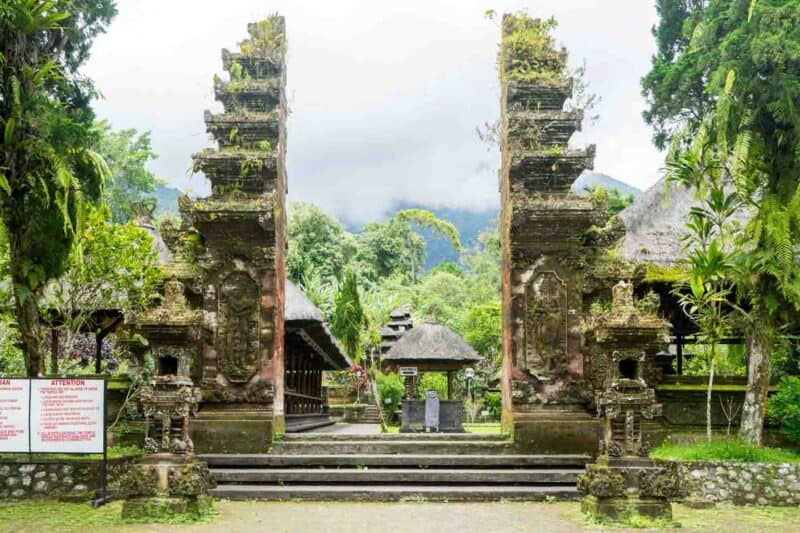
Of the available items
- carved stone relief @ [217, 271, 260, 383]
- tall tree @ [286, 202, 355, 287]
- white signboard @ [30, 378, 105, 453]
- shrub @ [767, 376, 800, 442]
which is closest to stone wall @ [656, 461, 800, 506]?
shrub @ [767, 376, 800, 442]

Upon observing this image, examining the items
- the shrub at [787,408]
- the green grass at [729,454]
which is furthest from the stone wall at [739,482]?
the shrub at [787,408]

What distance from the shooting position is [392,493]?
33.4ft

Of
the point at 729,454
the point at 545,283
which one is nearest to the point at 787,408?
the point at 729,454

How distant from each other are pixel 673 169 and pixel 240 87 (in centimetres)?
684

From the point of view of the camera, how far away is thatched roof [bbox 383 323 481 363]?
72.1ft

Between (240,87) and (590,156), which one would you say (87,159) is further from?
(590,156)

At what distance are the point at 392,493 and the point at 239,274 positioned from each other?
4090 millimetres

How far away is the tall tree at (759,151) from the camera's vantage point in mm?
11344

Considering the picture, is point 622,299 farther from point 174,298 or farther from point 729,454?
point 174,298

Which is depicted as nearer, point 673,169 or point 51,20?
point 51,20

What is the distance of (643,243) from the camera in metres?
16.5

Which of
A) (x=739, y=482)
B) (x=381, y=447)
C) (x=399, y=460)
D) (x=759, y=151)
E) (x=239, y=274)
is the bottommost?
(x=739, y=482)

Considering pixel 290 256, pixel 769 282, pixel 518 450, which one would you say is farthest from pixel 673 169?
pixel 290 256

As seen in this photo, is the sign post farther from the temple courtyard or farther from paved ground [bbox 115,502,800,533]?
paved ground [bbox 115,502,800,533]
